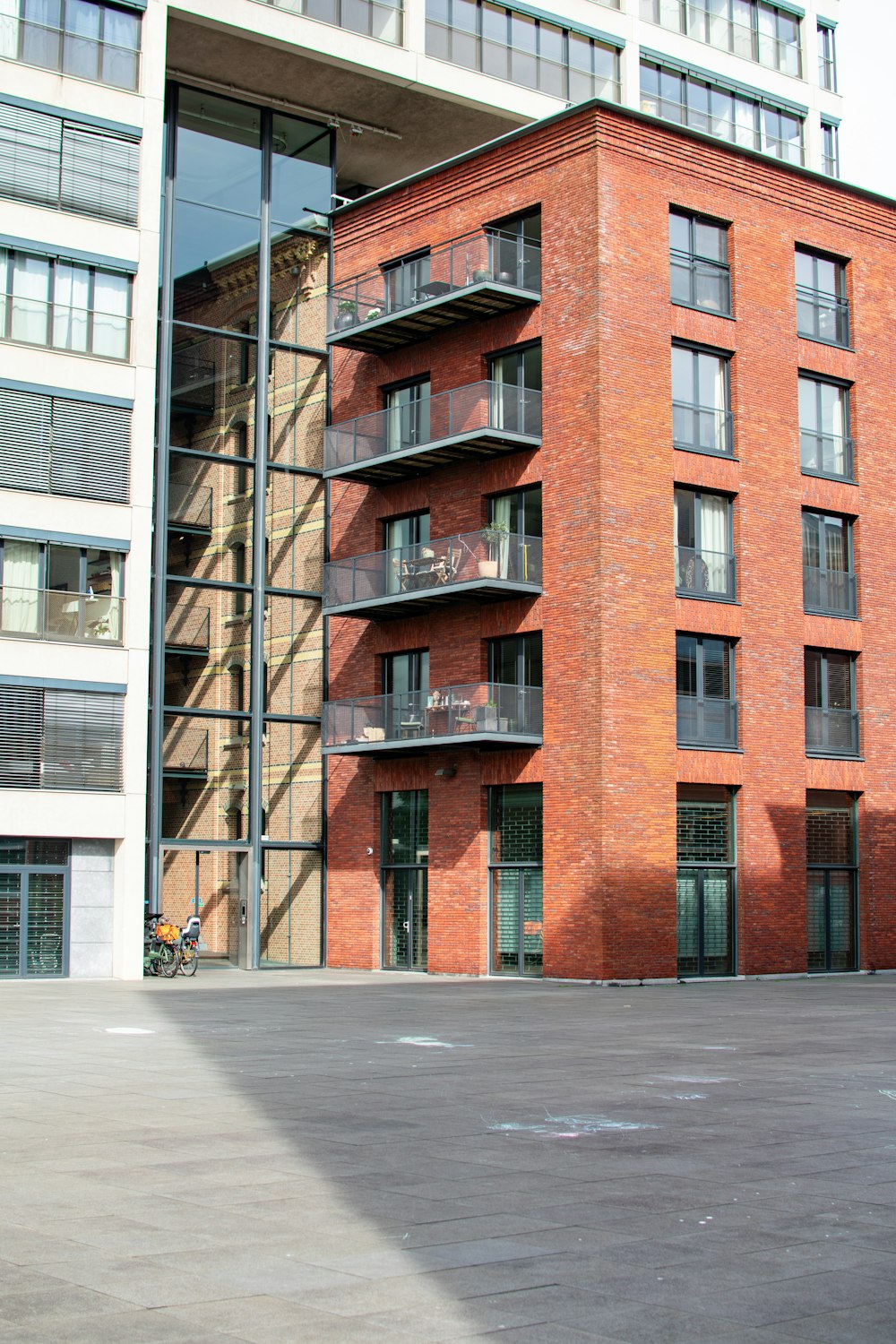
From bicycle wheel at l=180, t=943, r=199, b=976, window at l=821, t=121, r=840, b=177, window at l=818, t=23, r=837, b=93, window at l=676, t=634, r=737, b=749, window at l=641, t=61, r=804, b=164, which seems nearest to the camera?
window at l=676, t=634, r=737, b=749

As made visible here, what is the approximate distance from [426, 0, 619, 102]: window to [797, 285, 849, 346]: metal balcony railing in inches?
294

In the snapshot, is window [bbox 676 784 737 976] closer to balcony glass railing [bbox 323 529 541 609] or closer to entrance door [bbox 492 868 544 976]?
entrance door [bbox 492 868 544 976]

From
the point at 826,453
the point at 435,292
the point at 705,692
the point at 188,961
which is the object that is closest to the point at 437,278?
the point at 435,292

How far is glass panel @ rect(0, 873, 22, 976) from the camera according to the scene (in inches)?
1208

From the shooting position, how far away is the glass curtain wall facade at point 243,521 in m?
35.3

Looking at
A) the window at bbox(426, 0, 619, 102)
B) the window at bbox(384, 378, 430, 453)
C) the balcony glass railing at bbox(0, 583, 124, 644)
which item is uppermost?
the window at bbox(426, 0, 619, 102)

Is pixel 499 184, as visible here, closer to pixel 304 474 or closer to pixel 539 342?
pixel 539 342

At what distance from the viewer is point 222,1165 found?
9.13 m

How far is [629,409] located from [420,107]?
455 inches

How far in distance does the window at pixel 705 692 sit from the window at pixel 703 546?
1045 millimetres

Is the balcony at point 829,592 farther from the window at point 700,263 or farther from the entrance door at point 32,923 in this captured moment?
the entrance door at point 32,923

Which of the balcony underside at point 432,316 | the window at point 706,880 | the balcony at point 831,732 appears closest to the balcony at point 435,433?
the balcony underside at point 432,316

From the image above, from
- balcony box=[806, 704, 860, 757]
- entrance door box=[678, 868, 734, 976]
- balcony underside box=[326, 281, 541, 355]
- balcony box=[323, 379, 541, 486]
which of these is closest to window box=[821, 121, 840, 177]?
balcony underside box=[326, 281, 541, 355]

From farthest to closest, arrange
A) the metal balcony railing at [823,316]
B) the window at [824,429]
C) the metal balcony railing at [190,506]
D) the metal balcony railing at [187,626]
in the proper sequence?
the metal balcony railing at [190,506] < the metal balcony railing at [823,316] < the metal balcony railing at [187,626] < the window at [824,429]
